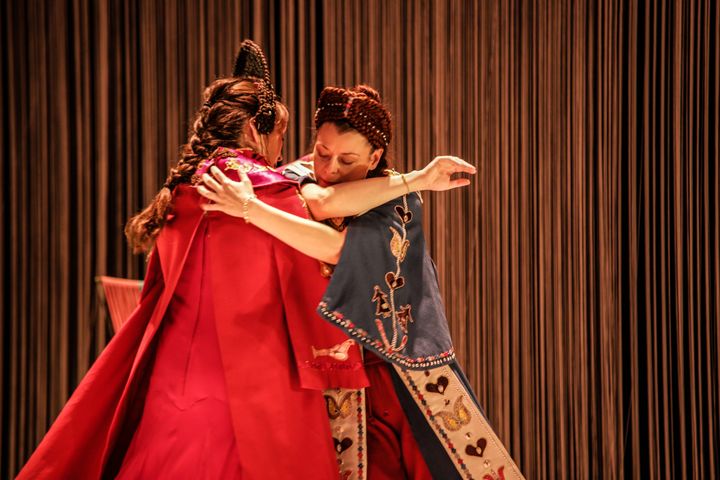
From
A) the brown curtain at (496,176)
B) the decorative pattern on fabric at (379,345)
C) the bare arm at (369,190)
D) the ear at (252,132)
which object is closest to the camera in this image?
the decorative pattern on fabric at (379,345)

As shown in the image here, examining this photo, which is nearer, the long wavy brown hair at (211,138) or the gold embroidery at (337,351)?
the gold embroidery at (337,351)

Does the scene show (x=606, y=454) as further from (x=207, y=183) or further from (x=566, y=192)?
(x=207, y=183)

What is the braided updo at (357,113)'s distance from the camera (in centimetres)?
156

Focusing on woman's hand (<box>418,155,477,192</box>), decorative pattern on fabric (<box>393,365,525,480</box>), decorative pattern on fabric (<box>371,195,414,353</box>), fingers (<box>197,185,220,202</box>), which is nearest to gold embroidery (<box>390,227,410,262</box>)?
decorative pattern on fabric (<box>371,195,414,353</box>)

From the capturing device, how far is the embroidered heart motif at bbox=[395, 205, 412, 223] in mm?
1596

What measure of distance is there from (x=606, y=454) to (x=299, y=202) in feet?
6.33

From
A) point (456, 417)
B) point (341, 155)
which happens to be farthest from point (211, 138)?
point (456, 417)

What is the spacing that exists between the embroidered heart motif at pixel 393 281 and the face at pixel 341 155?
228mm

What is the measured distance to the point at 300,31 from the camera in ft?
10.1

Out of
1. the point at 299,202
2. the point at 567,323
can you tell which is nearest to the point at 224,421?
the point at 299,202

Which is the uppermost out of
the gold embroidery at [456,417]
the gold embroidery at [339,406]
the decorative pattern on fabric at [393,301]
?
the decorative pattern on fabric at [393,301]

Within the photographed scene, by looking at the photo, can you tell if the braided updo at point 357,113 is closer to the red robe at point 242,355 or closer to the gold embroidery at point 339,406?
the red robe at point 242,355

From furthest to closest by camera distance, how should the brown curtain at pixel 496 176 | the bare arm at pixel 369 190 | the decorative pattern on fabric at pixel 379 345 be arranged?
the brown curtain at pixel 496 176 < the bare arm at pixel 369 190 < the decorative pattern on fabric at pixel 379 345

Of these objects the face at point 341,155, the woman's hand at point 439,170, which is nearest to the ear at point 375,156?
the face at point 341,155
